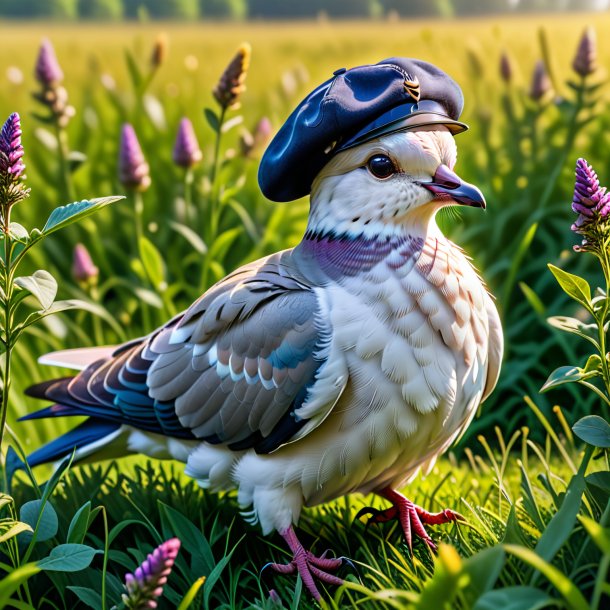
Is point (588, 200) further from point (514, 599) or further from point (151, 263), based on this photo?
point (151, 263)

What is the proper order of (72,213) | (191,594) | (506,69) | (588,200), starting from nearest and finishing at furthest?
(191,594) < (588,200) < (72,213) < (506,69)

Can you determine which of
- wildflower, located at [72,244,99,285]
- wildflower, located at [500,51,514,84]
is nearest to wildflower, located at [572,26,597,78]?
wildflower, located at [500,51,514,84]

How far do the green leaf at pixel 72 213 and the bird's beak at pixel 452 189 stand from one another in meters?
0.70

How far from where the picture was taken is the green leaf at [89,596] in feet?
6.80

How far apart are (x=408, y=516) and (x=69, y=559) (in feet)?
2.90

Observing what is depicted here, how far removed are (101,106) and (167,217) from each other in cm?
101

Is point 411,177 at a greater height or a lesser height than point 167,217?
greater

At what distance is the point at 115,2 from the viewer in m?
5.95

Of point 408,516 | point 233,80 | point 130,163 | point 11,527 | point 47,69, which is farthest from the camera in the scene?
point 47,69

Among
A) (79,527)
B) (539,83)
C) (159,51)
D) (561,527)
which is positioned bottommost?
(79,527)

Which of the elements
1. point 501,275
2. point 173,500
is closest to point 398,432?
point 173,500

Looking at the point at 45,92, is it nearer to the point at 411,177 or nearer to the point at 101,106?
the point at 101,106

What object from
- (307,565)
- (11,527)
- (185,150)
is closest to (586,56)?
(185,150)

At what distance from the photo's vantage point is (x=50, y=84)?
339 centimetres
